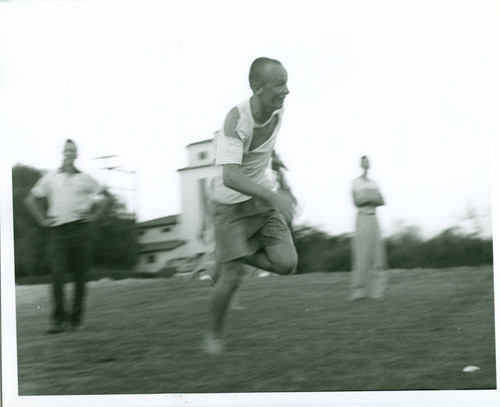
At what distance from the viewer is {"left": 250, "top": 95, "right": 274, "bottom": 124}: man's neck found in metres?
4.14

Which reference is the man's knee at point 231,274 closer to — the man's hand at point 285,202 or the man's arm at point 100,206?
the man's hand at point 285,202

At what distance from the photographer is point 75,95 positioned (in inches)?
165

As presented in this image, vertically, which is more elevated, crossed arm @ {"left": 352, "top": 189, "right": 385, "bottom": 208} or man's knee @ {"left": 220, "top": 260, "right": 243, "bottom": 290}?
crossed arm @ {"left": 352, "top": 189, "right": 385, "bottom": 208}

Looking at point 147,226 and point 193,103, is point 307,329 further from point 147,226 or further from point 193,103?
point 193,103

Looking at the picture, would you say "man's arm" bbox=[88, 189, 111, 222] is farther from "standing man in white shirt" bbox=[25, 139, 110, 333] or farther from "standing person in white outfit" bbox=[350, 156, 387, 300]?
"standing person in white outfit" bbox=[350, 156, 387, 300]

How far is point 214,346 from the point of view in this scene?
4156mm

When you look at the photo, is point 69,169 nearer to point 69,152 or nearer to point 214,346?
point 69,152

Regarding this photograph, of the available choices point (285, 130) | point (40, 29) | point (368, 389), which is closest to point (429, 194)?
point (285, 130)

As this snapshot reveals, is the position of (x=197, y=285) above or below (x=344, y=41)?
below

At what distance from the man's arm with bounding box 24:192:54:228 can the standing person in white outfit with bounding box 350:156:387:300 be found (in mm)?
1758

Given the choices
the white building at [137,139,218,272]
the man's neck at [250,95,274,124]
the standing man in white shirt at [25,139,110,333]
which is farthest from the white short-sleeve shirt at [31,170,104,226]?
the man's neck at [250,95,274,124]

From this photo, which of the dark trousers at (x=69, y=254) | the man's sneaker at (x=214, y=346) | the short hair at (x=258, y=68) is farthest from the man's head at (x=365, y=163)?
the dark trousers at (x=69, y=254)

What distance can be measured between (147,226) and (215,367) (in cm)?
88

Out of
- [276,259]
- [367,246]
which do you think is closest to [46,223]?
[276,259]
